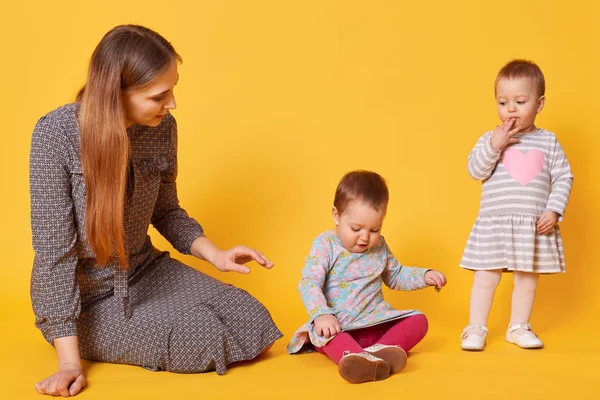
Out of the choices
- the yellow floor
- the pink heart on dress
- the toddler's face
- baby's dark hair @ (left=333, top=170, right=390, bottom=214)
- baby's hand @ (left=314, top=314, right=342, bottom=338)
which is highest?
the pink heart on dress

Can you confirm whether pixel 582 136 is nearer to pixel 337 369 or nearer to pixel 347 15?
pixel 347 15

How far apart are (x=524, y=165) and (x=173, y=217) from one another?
1246 mm

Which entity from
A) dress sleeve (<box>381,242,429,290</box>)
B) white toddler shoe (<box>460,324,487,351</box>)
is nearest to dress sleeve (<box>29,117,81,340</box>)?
dress sleeve (<box>381,242,429,290</box>)

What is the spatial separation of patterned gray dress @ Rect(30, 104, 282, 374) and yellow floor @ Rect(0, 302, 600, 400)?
8cm

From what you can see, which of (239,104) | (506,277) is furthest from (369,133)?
(506,277)

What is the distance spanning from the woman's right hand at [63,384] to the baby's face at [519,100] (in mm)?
1671

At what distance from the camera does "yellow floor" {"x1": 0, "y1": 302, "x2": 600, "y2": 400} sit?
242 centimetres

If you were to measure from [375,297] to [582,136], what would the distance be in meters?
1.31

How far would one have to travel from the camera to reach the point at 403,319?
2.85 m

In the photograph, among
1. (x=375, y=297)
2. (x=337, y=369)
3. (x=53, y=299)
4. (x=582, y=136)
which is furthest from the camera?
(x=582, y=136)

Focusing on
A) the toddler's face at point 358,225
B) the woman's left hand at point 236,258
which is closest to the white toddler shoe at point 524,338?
the toddler's face at point 358,225

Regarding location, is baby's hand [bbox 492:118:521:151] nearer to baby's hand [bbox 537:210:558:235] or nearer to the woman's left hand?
baby's hand [bbox 537:210:558:235]

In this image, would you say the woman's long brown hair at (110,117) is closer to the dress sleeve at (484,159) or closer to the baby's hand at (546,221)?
the dress sleeve at (484,159)

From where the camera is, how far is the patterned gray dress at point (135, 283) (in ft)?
8.29
